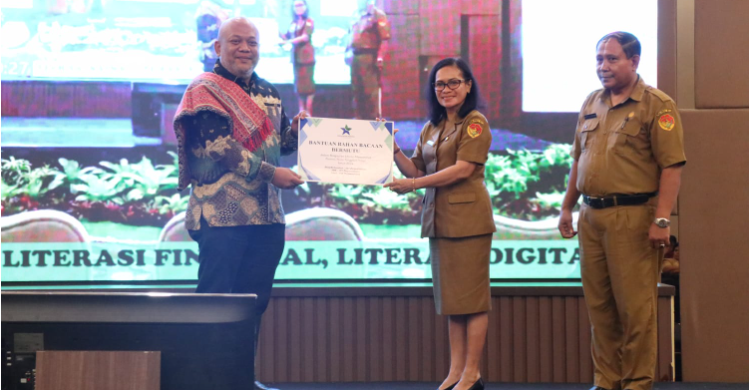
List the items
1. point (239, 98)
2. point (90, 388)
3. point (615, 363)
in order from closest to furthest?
point (90, 388)
point (239, 98)
point (615, 363)

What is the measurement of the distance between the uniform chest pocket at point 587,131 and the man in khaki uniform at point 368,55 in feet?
3.67

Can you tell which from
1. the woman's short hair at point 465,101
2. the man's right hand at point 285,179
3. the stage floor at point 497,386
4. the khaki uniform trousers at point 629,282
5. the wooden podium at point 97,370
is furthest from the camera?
the stage floor at point 497,386

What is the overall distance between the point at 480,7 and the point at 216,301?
2.61 meters

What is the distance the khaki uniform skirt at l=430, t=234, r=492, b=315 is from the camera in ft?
8.98

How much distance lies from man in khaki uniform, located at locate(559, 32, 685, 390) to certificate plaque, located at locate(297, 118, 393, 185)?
830 mm

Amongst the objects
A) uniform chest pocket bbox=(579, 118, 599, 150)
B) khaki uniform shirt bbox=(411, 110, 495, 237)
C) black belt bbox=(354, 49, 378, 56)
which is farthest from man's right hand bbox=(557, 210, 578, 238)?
black belt bbox=(354, 49, 378, 56)

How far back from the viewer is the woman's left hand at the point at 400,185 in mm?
→ 2664

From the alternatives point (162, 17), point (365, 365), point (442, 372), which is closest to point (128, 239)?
point (162, 17)

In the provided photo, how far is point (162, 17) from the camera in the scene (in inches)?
138

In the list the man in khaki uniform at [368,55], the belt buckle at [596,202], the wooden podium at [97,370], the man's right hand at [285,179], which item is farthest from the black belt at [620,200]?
the wooden podium at [97,370]

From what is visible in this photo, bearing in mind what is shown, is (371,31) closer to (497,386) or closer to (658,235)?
(658,235)

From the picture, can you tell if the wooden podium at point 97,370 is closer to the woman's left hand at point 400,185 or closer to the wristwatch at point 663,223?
the woman's left hand at point 400,185

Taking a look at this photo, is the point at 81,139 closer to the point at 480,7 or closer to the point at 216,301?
the point at 480,7

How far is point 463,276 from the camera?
8.99 feet
